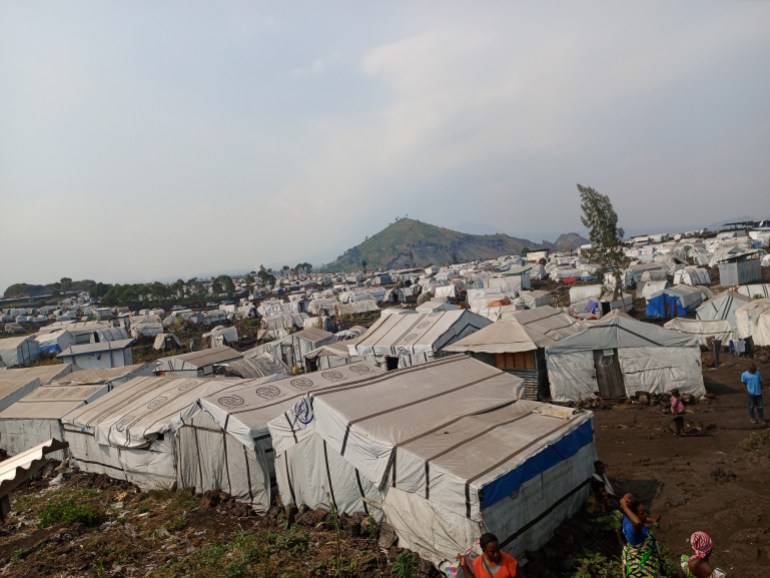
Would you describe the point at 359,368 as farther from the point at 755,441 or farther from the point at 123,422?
the point at 755,441

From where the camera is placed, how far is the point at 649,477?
406 inches

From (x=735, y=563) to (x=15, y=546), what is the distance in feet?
43.1

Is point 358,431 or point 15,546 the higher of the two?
point 358,431

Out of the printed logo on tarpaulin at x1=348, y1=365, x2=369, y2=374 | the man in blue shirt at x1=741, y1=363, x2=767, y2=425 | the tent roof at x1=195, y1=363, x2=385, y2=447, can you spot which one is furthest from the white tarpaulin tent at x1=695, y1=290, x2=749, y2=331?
the tent roof at x1=195, y1=363, x2=385, y2=447

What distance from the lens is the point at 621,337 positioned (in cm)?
1606

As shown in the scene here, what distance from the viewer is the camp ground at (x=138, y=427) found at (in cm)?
1279

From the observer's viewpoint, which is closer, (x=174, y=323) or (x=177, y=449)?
(x=177, y=449)

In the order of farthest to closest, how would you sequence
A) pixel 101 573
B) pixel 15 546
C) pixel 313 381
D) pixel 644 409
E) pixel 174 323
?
pixel 174 323, pixel 644 409, pixel 313 381, pixel 15 546, pixel 101 573

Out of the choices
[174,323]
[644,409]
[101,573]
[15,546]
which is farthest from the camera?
[174,323]

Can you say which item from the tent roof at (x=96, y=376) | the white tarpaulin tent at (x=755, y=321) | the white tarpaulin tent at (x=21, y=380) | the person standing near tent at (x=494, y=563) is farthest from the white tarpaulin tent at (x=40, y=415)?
the white tarpaulin tent at (x=755, y=321)

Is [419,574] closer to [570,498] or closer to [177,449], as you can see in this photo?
[570,498]

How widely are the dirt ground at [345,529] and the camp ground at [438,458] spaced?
458mm

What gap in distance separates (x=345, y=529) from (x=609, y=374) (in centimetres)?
1139

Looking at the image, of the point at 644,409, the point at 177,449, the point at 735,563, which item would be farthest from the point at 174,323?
the point at 735,563
